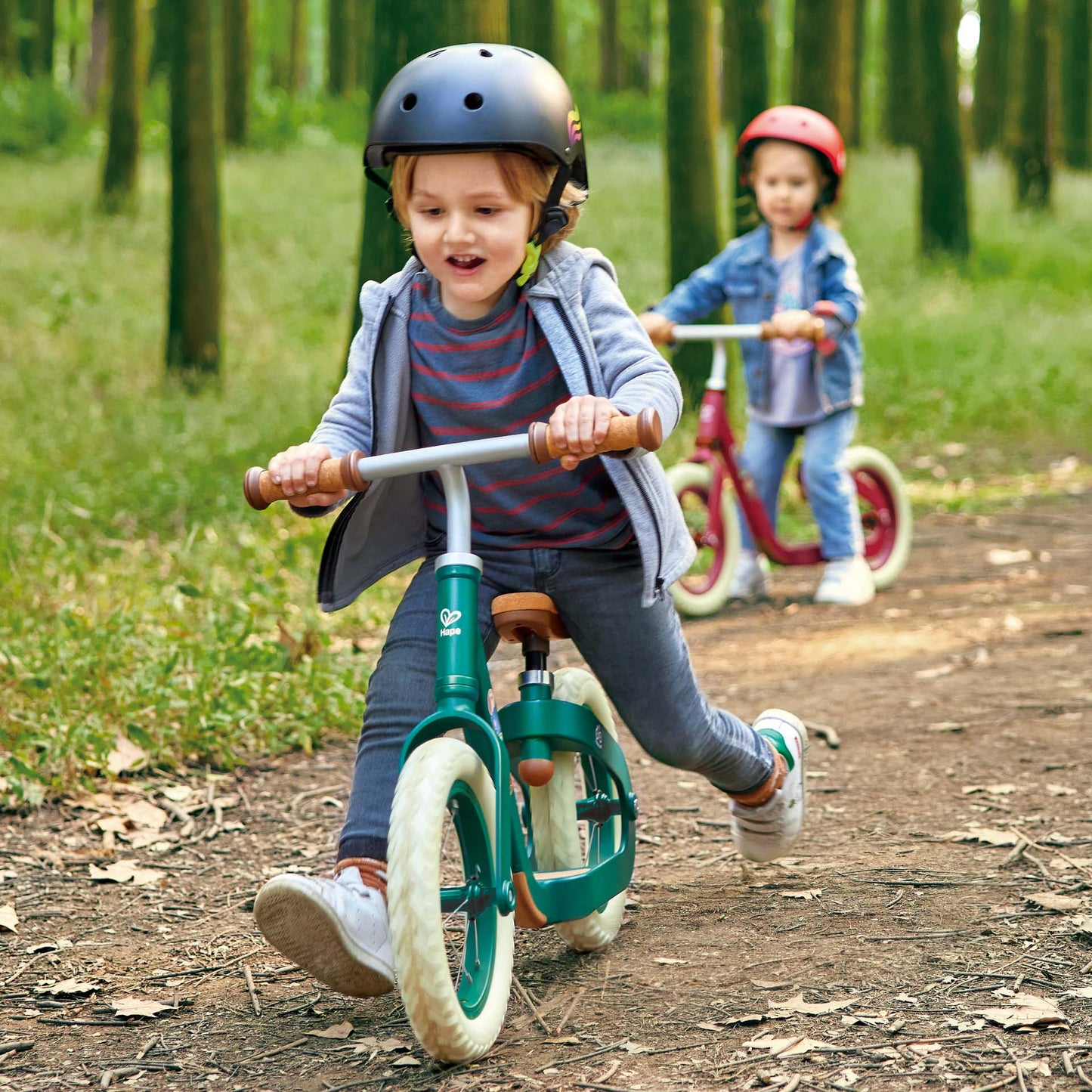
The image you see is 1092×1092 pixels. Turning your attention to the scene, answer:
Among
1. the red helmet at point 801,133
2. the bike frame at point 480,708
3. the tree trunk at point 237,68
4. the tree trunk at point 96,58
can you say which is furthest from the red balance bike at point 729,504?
the tree trunk at point 96,58

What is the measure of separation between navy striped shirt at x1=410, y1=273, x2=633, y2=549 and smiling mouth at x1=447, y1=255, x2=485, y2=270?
0.43 feet

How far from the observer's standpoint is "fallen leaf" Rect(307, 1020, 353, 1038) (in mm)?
2760

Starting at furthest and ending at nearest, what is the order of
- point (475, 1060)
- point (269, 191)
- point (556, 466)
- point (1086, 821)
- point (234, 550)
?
point (269, 191)
point (234, 550)
point (1086, 821)
point (556, 466)
point (475, 1060)

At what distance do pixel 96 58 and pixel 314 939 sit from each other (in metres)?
23.7

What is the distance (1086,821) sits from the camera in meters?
3.79

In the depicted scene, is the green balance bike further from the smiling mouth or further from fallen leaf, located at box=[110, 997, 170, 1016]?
fallen leaf, located at box=[110, 997, 170, 1016]

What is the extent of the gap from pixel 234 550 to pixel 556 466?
3928mm

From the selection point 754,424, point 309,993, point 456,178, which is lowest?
point 309,993

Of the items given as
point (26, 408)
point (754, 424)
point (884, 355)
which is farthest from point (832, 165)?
point (884, 355)

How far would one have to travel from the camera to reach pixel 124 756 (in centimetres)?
433

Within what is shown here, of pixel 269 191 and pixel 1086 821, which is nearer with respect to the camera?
pixel 1086 821

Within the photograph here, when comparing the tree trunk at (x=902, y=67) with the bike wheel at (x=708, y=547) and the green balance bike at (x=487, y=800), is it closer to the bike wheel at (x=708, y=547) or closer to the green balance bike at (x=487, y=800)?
the bike wheel at (x=708, y=547)

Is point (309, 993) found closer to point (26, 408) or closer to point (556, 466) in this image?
point (556, 466)

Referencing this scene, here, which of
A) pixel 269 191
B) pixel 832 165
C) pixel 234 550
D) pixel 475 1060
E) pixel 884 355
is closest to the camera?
pixel 475 1060
